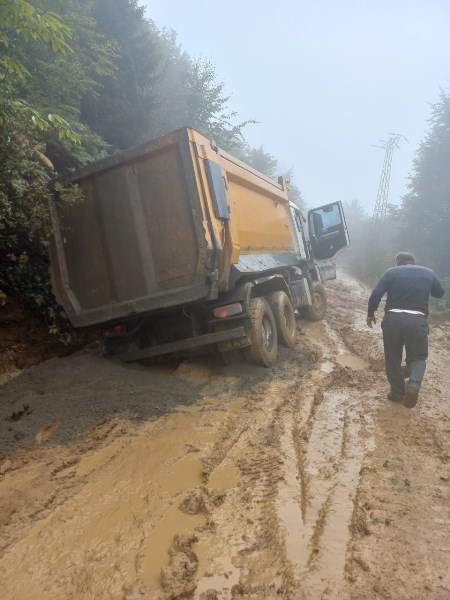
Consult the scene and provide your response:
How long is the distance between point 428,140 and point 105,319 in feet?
70.0

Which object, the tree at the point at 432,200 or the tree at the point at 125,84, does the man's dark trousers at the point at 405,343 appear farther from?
the tree at the point at 432,200

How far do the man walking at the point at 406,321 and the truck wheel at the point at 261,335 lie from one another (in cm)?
149

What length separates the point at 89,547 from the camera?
79.7 inches

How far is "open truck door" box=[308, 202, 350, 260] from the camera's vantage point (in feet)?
33.0

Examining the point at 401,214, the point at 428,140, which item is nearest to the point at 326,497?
the point at 401,214

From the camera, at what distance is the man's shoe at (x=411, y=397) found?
148 inches

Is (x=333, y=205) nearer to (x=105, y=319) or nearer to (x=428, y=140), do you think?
(x=105, y=319)

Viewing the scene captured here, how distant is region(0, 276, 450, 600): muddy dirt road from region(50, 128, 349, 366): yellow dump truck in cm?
59

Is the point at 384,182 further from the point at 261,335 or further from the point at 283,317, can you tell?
the point at 261,335

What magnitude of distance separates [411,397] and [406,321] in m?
0.82

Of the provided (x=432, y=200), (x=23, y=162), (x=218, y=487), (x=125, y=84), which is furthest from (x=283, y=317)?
(x=432, y=200)

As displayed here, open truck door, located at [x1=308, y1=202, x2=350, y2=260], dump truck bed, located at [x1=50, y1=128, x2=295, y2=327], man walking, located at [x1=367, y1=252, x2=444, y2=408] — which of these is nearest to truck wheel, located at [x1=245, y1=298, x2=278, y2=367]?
A: dump truck bed, located at [x1=50, y1=128, x2=295, y2=327]

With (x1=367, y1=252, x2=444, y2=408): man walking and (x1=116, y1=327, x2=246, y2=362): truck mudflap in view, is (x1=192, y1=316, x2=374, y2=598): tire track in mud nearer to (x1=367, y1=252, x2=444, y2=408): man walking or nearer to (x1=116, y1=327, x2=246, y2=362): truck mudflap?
(x1=367, y1=252, x2=444, y2=408): man walking

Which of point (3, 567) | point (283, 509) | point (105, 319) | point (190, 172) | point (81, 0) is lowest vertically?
point (283, 509)
